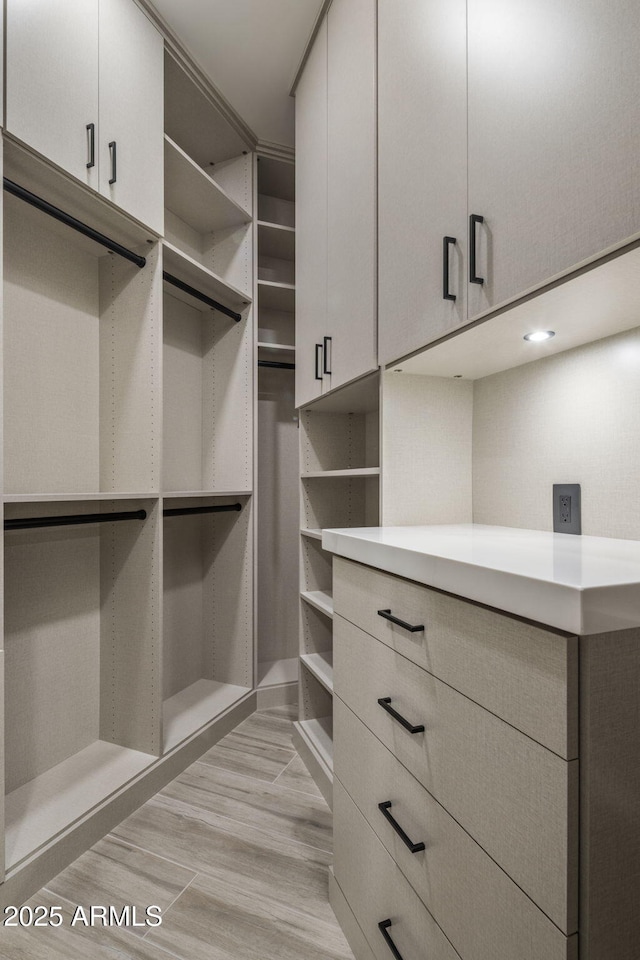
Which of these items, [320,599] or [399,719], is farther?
[320,599]

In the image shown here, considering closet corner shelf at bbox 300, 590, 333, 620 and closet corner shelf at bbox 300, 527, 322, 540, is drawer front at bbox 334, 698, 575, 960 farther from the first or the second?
closet corner shelf at bbox 300, 527, 322, 540

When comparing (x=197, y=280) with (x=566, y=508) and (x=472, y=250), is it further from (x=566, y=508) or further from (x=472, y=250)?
(x=566, y=508)

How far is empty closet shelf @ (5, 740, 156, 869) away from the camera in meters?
1.39

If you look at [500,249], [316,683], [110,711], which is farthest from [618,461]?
[110,711]

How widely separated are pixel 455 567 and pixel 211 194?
2.13 m

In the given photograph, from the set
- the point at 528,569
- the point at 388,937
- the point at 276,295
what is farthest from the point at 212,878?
the point at 276,295

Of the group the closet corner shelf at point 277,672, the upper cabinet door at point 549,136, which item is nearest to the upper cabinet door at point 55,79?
the upper cabinet door at point 549,136

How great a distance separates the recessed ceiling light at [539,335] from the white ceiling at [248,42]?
1537 millimetres

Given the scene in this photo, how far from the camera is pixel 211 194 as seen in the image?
2189 millimetres

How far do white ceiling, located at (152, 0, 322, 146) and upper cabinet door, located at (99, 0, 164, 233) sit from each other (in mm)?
142

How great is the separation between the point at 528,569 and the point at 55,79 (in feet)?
5.88

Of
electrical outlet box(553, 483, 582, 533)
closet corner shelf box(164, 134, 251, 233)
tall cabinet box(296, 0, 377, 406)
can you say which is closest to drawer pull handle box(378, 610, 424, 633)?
electrical outlet box(553, 483, 582, 533)

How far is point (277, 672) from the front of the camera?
2654 mm

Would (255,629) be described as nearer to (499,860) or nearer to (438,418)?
(438,418)
